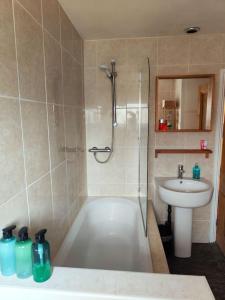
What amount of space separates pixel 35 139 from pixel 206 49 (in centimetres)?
199

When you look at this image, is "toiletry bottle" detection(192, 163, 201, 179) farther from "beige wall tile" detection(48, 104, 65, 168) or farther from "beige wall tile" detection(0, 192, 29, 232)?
"beige wall tile" detection(0, 192, 29, 232)

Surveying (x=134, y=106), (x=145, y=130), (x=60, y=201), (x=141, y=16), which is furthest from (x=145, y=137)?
(x=141, y=16)

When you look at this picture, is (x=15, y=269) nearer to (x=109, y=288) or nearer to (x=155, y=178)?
(x=109, y=288)

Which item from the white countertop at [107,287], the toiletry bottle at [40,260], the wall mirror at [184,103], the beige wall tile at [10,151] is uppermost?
the wall mirror at [184,103]

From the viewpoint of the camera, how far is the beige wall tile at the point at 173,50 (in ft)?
7.43

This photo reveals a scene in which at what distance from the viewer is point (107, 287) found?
2.68ft

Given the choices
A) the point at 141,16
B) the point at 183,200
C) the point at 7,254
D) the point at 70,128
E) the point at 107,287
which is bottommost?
the point at 183,200

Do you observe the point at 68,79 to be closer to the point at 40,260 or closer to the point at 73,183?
the point at 73,183

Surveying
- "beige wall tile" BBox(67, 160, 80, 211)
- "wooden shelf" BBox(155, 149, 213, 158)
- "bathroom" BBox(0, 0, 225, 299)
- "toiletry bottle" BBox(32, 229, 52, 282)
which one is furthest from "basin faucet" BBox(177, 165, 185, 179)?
"toiletry bottle" BBox(32, 229, 52, 282)

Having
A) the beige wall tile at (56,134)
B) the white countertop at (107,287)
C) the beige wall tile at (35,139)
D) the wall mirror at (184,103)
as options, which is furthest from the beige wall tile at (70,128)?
the white countertop at (107,287)

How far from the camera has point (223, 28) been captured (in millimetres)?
2068

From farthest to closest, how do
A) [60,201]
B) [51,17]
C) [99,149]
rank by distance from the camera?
[99,149]
[60,201]
[51,17]

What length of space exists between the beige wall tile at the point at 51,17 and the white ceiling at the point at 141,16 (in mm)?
97

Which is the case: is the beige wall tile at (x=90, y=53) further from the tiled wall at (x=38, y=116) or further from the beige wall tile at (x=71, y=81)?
the tiled wall at (x=38, y=116)
